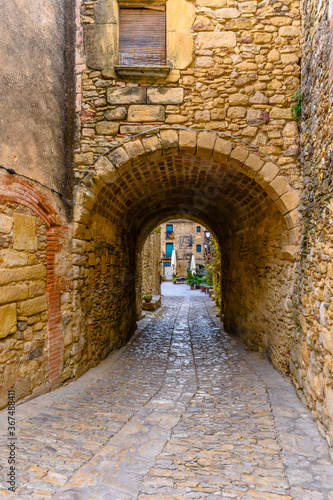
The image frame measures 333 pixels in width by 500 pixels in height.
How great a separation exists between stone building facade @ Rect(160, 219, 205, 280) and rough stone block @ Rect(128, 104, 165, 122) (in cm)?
3137

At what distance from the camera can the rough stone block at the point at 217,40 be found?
436cm

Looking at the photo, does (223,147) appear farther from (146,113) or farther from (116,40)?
(116,40)

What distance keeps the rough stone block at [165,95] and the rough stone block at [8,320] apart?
10.3ft

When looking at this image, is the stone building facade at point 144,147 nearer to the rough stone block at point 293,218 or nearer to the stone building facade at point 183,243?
the rough stone block at point 293,218

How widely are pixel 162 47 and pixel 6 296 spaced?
389 centimetres

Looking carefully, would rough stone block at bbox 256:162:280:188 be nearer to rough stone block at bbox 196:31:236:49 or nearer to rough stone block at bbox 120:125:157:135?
rough stone block at bbox 120:125:157:135

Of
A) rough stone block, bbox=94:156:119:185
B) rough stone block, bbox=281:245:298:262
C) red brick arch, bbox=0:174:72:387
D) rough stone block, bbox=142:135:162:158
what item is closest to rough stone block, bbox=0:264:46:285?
red brick arch, bbox=0:174:72:387

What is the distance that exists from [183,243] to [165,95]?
32.0 m

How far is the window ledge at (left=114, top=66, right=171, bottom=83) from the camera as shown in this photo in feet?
14.0

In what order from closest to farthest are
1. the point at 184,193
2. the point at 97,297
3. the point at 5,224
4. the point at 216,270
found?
the point at 5,224, the point at 97,297, the point at 184,193, the point at 216,270

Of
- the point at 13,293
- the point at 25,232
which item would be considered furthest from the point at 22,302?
the point at 25,232

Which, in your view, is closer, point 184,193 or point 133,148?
point 133,148

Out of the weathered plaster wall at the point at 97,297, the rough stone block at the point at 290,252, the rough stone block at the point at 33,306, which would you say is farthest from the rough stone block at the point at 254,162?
the rough stone block at the point at 33,306

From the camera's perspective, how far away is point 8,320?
3.16 metres
